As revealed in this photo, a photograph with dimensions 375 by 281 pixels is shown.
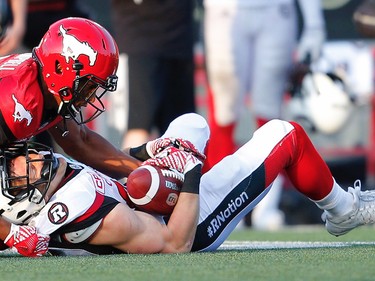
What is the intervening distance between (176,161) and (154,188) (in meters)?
0.20

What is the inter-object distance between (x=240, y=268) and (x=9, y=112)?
3.50ft

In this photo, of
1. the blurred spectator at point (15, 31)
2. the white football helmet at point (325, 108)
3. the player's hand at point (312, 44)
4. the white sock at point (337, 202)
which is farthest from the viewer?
the white football helmet at point (325, 108)

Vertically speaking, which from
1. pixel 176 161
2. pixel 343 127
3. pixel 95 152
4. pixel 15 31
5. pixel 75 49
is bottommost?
pixel 343 127

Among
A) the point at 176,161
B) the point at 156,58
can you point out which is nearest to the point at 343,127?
the point at 156,58

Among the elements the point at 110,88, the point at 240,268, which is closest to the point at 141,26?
the point at 110,88

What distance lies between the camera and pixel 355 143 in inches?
357

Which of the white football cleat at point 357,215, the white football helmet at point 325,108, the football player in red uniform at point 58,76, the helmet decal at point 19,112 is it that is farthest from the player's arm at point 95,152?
the white football helmet at point 325,108

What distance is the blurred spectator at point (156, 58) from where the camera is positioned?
740cm

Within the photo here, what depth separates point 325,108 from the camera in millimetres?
8992

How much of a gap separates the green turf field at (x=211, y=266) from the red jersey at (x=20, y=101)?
51 cm

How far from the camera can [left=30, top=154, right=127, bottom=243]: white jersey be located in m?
4.51

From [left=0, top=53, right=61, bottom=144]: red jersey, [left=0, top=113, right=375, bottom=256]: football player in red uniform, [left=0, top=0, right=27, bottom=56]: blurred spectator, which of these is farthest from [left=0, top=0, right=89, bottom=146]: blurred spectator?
[left=0, top=53, right=61, bottom=144]: red jersey

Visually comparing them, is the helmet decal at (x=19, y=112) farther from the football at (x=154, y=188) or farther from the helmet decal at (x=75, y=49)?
the football at (x=154, y=188)

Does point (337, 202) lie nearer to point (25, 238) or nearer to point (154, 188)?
point (154, 188)
